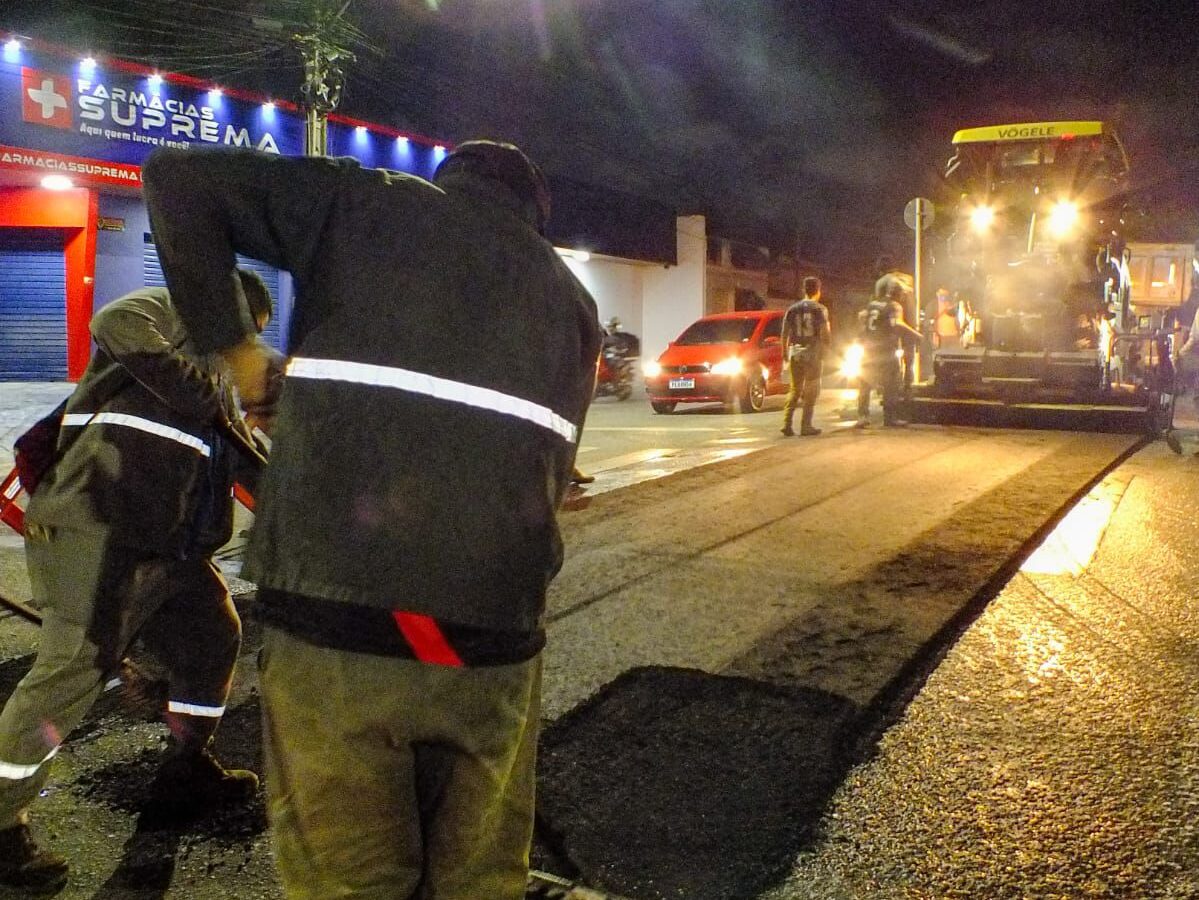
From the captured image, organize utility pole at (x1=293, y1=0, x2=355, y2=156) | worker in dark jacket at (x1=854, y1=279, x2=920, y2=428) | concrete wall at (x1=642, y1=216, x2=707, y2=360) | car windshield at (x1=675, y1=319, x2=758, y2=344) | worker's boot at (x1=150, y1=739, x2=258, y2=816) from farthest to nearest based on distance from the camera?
concrete wall at (x1=642, y1=216, x2=707, y2=360) → car windshield at (x1=675, y1=319, x2=758, y2=344) → utility pole at (x1=293, y1=0, x2=355, y2=156) → worker in dark jacket at (x1=854, y1=279, x2=920, y2=428) → worker's boot at (x1=150, y1=739, x2=258, y2=816)

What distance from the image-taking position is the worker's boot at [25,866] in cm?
264

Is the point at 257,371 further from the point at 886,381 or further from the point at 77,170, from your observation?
the point at 77,170

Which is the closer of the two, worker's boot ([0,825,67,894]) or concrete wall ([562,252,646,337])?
worker's boot ([0,825,67,894])

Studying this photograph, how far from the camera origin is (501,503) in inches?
63.9

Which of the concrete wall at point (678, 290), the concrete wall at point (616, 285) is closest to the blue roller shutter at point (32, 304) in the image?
the concrete wall at point (616, 285)

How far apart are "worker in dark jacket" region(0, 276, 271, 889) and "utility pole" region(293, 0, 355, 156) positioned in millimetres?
12632

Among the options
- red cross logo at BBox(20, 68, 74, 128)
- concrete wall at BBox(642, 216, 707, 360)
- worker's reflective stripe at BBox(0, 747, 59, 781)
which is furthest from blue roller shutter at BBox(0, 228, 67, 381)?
worker's reflective stripe at BBox(0, 747, 59, 781)

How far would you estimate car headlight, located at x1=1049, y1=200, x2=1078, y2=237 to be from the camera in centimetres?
1277

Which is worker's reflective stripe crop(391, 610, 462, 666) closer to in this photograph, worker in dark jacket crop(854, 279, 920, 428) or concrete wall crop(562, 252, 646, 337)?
worker in dark jacket crop(854, 279, 920, 428)

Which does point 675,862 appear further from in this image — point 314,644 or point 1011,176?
point 1011,176

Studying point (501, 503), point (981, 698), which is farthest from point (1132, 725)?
point (501, 503)

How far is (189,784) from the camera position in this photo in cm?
306

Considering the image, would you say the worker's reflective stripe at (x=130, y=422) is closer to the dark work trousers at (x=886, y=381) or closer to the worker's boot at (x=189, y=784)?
the worker's boot at (x=189, y=784)

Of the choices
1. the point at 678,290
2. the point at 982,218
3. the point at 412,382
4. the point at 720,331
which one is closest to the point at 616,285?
the point at 678,290
